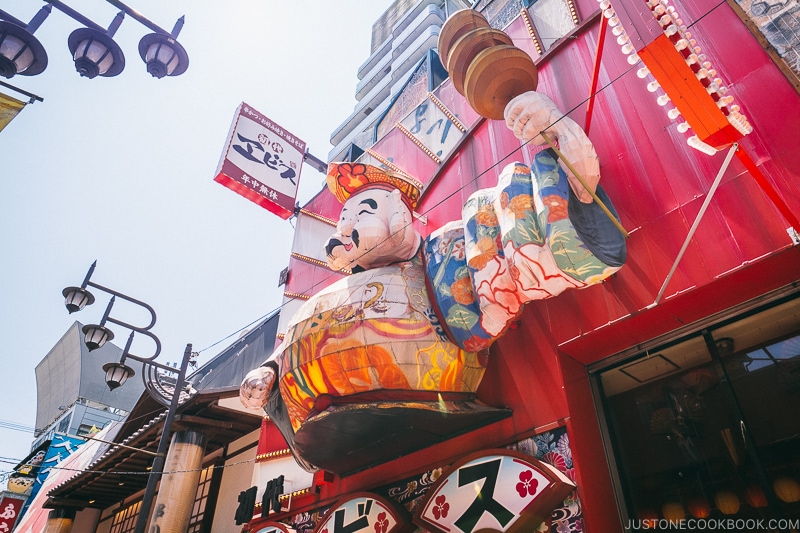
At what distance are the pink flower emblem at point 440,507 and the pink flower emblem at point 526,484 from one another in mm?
871

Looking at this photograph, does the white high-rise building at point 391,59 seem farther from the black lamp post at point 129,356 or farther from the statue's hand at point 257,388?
the statue's hand at point 257,388

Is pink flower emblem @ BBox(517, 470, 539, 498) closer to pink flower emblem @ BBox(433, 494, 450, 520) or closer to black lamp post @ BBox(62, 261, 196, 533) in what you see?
pink flower emblem @ BBox(433, 494, 450, 520)

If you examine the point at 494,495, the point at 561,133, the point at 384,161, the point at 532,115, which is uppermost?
the point at 384,161

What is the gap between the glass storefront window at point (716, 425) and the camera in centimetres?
421

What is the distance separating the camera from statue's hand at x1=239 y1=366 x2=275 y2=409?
21.0ft

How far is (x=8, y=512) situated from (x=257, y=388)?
18648 mm

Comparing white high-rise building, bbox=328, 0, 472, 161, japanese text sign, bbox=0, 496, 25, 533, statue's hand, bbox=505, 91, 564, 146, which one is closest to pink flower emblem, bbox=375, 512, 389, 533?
statue's hand, bbox=505, 91, 564, 146

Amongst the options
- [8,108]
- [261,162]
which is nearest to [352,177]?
[8,108]

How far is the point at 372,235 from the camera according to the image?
6.30 metres

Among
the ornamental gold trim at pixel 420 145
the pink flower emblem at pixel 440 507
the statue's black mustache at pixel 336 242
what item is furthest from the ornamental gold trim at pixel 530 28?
the pink flower emblem at pixel 440 507

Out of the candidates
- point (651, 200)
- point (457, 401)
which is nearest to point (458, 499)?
point (457, 401)

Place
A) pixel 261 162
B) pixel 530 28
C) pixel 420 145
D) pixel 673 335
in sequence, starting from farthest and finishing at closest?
pixel 261 162, pixel 420 145, pixel 530 28, pixel 673 335

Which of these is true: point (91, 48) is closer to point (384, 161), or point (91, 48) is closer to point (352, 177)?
point (352, 177)

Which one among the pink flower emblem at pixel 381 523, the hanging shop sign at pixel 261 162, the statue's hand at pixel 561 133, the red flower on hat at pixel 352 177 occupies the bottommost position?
the pink flower emblem at pixel 381 523
